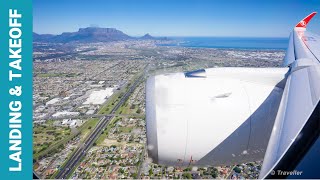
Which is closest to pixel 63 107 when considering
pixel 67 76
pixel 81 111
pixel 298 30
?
pixel 81 111

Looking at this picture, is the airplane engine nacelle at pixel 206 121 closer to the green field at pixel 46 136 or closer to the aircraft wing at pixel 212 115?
the aircraft wing at pixel 212 115

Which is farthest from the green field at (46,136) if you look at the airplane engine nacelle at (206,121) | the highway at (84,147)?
the airplane engine nacelle at (206,121)

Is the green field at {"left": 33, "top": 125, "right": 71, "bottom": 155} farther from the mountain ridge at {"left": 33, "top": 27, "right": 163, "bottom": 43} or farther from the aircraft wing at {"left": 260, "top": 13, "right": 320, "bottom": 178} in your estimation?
the mountain ridge at {"left": 33, "top": 27, "right": 163, "bottom": 43}

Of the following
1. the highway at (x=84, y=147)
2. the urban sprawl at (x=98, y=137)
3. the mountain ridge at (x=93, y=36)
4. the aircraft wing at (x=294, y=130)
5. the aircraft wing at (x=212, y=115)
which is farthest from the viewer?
the mountain ridge at (x=93, y=36)

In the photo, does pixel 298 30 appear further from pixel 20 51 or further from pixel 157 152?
pixel 20 51

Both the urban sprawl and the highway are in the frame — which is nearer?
the urban sprawl

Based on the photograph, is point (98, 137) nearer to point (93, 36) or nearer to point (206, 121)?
point (206, 121)

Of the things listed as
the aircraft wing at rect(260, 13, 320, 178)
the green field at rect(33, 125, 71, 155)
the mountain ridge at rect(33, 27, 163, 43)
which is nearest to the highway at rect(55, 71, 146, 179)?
the green field at rect(33, 125, 71, 155)

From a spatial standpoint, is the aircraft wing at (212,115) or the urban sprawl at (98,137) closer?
the aircraft wing at (212,115)

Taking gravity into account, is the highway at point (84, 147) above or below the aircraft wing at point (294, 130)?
below
